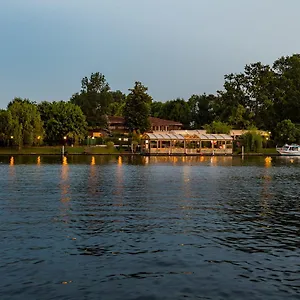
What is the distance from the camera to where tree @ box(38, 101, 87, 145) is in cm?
9962

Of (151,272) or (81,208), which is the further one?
(81,208)

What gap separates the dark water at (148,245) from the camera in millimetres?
13070

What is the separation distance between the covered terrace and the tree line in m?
10.4

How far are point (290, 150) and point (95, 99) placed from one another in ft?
172

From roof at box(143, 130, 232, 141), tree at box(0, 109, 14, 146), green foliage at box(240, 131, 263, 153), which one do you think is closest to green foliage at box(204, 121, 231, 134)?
green foliage at box(240, 131, 263, 153)

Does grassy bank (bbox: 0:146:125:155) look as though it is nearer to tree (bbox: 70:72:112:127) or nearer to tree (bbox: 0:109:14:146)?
tree (bbox: 0:109:14:146)

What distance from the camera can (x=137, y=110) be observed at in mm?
113812

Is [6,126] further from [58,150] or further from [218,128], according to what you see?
[218,128]

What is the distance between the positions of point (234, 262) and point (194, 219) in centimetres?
749

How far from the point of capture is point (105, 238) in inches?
729

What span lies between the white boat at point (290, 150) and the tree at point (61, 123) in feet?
148

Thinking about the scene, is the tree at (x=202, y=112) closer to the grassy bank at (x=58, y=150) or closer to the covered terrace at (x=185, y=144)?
the grassy bank at (x=58, y=150)

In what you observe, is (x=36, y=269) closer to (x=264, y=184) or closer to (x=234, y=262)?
(x=234, y=262)

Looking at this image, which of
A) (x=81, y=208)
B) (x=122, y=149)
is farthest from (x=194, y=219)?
(x=122, y=149)
